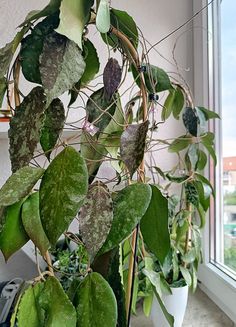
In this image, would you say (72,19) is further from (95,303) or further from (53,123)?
(95,303)

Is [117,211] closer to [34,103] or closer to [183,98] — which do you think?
[34,103]

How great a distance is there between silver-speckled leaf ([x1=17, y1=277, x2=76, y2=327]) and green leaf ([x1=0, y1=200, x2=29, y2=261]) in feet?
0.20

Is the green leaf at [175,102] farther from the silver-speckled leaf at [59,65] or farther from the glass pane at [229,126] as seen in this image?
the silver-speckled leaf at [59,65]

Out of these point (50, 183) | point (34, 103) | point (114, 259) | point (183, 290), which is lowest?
point (183, 290)

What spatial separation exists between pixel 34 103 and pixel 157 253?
0.93 feet

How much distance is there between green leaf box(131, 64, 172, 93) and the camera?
494 mm

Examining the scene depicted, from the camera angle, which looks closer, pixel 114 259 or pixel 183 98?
pixel 114 259

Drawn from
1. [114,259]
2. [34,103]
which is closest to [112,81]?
[34,103]

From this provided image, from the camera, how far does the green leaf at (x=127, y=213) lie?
362 mm

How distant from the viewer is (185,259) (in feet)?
2.61

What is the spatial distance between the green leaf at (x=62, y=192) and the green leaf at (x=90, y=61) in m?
0.19

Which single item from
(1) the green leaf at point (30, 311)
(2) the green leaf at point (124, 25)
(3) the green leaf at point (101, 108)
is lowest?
(1) the green leaf at point (30, 311)

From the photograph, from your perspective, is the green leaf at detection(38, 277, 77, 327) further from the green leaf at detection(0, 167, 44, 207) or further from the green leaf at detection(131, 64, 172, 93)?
the green leaf at detection(131, 64, 172, 93)

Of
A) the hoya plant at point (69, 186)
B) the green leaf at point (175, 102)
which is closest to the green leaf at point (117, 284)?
the hoya plant at point (69, 186)
